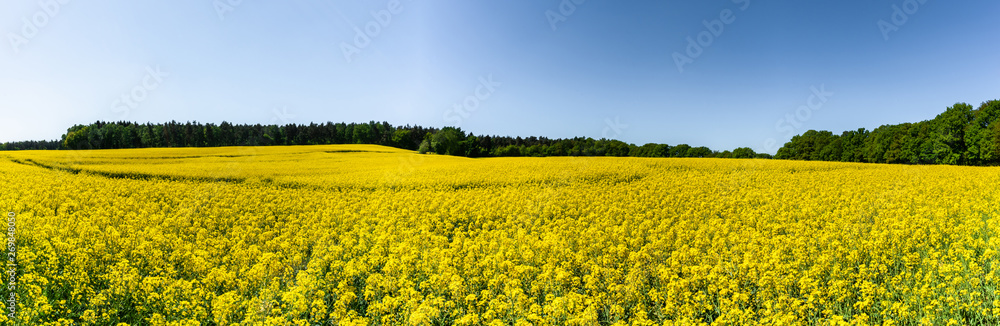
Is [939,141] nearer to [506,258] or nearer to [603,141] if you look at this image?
[603,141]

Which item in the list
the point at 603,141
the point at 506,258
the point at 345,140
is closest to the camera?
the point at 506,258

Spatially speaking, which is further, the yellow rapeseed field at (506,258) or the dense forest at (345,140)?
the dense forest at (345,140)

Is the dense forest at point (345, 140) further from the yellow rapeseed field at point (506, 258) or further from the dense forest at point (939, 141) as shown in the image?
the yellow rapeseed field at point (506, 258)

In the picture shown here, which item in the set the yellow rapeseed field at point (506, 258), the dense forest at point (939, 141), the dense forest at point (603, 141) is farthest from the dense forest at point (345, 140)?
the yellow rapeseed field at point (506, 258)

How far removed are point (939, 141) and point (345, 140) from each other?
111878 mm

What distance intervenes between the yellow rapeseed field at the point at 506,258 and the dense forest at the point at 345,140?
58.6m

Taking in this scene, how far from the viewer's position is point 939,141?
152ft

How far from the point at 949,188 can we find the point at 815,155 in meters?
61.7

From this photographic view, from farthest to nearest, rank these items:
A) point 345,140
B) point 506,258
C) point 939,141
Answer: point 345,140, point 939,141, point 506,258

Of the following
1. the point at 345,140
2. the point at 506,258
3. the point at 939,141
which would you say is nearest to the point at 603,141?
the point at 939,141

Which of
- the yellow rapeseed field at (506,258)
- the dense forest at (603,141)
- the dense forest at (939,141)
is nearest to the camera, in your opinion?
the yellow rapeseed field at (506,258)

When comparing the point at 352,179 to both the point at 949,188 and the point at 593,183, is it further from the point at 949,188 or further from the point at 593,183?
the point at 949,188

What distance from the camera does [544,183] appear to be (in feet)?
78.8

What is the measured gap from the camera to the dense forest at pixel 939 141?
139 feet
